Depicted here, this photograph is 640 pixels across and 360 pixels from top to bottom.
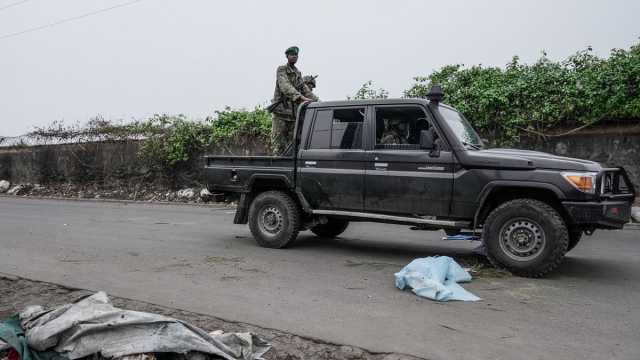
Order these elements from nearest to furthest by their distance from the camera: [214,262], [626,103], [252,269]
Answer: [252,269] < [214,262] < [626,103]

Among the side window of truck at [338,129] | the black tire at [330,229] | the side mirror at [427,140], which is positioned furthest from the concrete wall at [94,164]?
the side mirror at [427,140]

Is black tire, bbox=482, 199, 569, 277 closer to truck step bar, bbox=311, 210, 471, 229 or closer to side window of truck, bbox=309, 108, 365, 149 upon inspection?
truck step bar, bbox=311, 210, 471, 229

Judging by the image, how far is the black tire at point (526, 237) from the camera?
5727 millimetres

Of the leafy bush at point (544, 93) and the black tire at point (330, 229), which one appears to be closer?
the black tire at point (330, 229)

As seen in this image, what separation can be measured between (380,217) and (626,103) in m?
8.70

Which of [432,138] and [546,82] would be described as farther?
[546,82]

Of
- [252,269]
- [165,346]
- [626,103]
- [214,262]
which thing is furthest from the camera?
[626,103]

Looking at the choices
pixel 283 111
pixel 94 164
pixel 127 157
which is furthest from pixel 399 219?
pixel 94 164

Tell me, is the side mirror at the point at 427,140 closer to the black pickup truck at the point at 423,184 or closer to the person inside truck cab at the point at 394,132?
the black pickup truck at the point at 423,184

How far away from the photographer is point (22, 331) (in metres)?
3.45

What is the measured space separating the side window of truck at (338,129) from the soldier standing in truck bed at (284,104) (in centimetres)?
110

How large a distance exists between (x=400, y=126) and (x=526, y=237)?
82.5 inches

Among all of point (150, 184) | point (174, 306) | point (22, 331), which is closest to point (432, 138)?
point (174, 306)

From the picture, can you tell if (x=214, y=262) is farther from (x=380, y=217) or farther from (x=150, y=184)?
(x=150, y=184)
